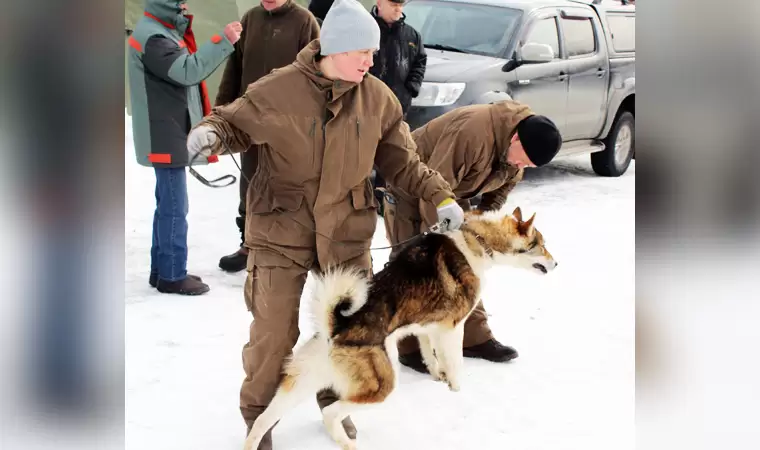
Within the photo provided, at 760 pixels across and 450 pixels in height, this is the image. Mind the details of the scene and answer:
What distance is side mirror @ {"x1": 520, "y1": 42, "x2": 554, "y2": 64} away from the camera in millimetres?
7539

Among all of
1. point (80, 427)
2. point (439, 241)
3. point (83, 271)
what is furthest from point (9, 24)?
point (439, 241)

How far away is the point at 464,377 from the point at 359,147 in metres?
1.64

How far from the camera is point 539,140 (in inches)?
142

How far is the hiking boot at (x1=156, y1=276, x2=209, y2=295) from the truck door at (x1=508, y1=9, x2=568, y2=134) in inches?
157

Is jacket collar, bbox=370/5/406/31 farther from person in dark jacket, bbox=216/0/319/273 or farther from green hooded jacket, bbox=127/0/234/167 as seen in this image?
green hooded jacket, bbox=127/0/234/167

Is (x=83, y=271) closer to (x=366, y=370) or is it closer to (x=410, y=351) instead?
(x=366, y=370)

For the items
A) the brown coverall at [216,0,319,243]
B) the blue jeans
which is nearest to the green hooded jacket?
the blue jeans

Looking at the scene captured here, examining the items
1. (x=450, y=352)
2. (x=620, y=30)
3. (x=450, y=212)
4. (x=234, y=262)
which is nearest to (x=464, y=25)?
(x=620, y=30)

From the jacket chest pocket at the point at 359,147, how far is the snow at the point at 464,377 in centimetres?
59

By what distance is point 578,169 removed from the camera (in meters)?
9.93

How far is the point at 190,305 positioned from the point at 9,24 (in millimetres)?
3607

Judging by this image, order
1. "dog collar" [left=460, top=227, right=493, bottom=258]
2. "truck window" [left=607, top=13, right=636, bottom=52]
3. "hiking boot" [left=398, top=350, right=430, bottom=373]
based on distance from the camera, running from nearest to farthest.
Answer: "dog collar" [left=460, top=227, right=493, bottom=258] → "hiking boot" [left=398, top=350, right=430, bottom=373] → "truck window" [left=607, top=13, right=636, bottom=52]

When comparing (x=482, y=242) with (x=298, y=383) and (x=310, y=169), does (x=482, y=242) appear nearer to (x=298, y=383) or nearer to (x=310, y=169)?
(x=310, y=169)

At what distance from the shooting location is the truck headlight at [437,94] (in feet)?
23.6
